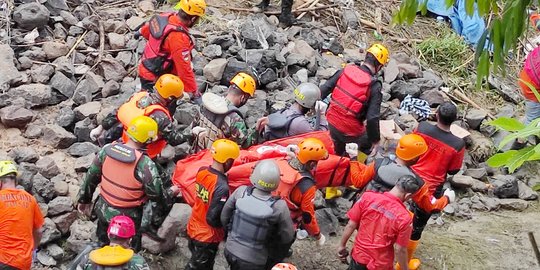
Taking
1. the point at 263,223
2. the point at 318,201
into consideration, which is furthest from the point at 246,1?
the point at 263,223

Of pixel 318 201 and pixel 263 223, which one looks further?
pixel 318 201

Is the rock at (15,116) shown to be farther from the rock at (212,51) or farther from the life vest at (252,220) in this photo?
the life vest at (252,220)

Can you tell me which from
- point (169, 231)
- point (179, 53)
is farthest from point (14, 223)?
point (179, 53)

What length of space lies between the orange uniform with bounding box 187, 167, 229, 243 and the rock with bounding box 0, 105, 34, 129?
2.89 metres

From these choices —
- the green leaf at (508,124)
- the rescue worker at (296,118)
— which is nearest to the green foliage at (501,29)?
the green leaf at (508,124)

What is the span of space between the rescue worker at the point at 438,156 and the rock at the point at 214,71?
308cm

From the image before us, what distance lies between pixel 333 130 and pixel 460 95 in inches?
134

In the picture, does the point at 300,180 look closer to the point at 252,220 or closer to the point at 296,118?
the point at 252,220

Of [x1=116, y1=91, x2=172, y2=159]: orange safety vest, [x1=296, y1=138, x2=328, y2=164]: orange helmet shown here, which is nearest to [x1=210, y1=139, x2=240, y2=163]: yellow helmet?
[x1=296, y1=138, x2=328, y2=164]: orange helmet

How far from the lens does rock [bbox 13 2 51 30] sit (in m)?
9.01

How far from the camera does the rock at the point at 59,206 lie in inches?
A: 267

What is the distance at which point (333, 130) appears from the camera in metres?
7.61

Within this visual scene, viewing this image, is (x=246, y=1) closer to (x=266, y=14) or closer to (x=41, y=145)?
(x=266, y=14)

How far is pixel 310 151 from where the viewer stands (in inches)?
238
